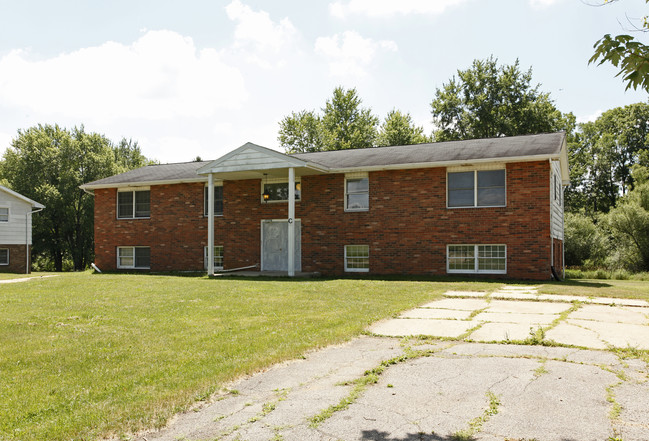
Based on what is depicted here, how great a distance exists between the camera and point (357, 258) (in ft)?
59.3

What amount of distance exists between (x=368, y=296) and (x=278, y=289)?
8.74 ft

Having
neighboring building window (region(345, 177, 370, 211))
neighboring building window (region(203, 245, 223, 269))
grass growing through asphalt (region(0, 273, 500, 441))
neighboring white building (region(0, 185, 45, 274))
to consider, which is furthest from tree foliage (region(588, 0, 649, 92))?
neighboring white building (region(0, 185, 45, 274))

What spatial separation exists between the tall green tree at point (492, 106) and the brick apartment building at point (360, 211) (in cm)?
1729

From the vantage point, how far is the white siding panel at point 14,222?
92.8 feet

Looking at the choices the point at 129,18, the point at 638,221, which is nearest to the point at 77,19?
the point at 129,18

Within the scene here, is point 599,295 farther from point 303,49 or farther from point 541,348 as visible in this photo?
point 303,49

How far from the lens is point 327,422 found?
3.49m

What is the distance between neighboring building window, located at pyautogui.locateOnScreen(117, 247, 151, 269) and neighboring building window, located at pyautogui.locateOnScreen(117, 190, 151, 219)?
4.93ft

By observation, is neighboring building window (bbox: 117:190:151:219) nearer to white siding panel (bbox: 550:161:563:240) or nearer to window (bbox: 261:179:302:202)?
window (bbox: 261:179:302:202)

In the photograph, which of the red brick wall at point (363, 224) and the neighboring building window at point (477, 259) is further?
the neighboring building window at point (477, 259)

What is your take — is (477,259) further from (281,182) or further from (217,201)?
(217,201)

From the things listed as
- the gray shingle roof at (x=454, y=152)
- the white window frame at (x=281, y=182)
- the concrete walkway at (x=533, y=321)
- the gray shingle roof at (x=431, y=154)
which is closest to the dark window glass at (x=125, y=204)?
the gray shingle roof at (x=431, y=154)

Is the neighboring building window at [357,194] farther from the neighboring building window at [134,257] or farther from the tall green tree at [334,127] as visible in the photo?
the tall green tree at [334,127]

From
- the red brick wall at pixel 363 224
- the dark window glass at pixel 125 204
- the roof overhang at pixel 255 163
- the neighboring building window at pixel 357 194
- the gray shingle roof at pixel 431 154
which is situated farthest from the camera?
the dark window glass at pixel 125 204
